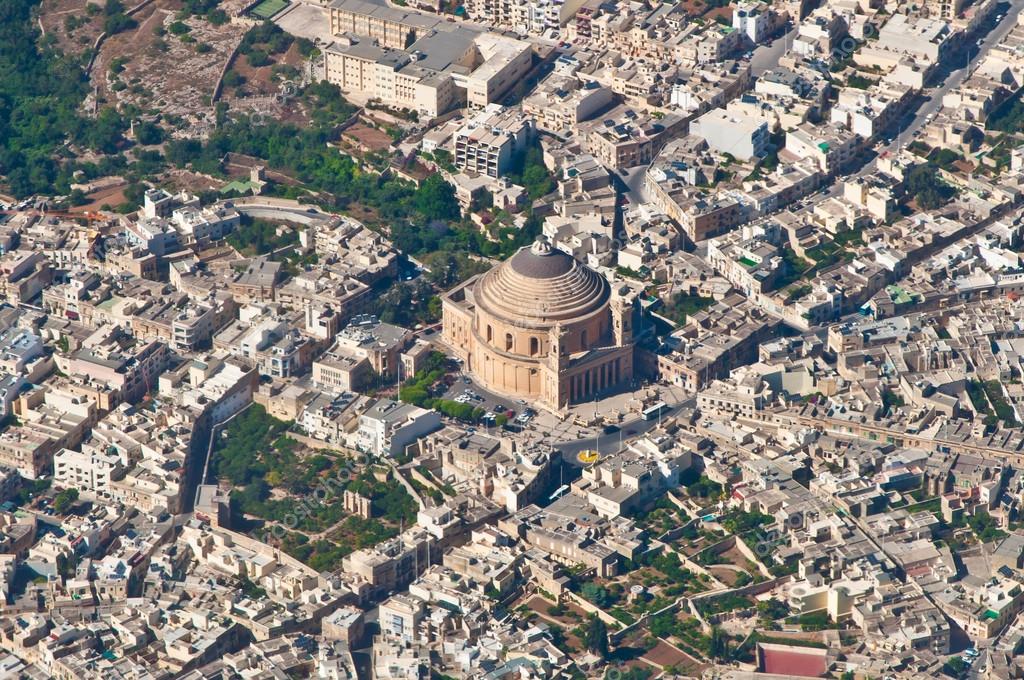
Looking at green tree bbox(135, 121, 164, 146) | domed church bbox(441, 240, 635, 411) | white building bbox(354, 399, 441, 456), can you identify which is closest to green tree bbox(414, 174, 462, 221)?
domed church bbox(441, 240, 635, 411)

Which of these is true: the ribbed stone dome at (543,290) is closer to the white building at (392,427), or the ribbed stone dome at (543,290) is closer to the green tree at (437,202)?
the white building at (392,427)

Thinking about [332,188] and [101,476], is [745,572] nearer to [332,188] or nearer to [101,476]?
[101,476]

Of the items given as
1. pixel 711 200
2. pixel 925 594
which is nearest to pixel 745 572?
pixel 925 594

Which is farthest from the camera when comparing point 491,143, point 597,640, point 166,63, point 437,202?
point 166,63

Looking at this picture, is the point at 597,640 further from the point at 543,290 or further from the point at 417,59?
the point at 417,59

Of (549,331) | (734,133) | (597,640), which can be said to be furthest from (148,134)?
(597,640)

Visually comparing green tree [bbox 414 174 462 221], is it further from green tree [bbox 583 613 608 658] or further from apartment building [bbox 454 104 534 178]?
green tree [bbox 583 613 608 658]

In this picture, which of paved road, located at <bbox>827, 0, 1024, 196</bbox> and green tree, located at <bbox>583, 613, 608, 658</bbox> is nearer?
green tree, located at <bbox>583, 613, 608, 658</bbox>
